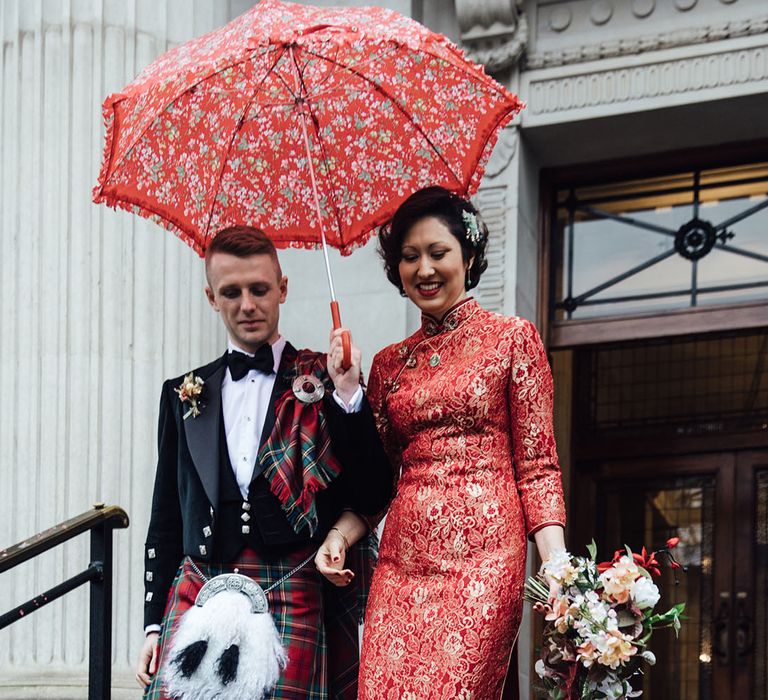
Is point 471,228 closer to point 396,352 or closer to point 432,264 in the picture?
point 432,264

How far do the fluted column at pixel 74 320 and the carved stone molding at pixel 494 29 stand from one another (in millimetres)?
1267

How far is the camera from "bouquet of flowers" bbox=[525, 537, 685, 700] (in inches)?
161

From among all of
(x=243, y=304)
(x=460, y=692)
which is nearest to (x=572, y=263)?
(x=243, y=304)

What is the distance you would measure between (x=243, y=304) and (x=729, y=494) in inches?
168

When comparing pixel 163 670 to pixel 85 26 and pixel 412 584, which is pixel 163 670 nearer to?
pixel 412 584

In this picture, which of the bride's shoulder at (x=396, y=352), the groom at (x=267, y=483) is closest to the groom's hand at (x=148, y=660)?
the groom at (x=267, y=483)

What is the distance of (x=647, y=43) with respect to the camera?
6.86 m

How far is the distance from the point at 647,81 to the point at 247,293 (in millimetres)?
2849

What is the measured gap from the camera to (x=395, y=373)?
4.80m

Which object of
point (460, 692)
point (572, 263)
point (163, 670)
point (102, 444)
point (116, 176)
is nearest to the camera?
point (460, 692)

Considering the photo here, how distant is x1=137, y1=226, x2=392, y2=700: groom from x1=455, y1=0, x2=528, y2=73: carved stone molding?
260 cm

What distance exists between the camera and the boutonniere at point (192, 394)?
485cm

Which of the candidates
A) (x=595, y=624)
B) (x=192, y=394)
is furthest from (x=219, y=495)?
(x=595, y=624)

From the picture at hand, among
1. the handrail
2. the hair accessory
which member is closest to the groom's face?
the hair accessory
